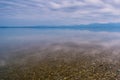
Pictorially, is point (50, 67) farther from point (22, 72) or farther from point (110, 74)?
point (110, 74)

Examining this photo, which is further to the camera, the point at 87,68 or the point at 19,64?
the point at 19,64

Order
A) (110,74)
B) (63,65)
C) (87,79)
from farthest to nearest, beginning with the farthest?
(63,65) → (110,74) → (87,79)

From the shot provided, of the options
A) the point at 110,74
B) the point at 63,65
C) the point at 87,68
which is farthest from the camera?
the point at 63,65

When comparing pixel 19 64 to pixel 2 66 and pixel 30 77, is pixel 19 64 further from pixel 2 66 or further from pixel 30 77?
pixel 30 77

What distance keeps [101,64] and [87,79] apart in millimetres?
5940

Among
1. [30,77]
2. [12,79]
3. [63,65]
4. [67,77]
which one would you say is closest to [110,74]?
[67,77]

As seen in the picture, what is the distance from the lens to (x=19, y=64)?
22188 mm

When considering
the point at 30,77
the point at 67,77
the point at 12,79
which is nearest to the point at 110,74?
the point at 67,77

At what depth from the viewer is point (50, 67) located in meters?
20.8

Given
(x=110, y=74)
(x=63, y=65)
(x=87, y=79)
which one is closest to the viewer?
(x=87, y=79)

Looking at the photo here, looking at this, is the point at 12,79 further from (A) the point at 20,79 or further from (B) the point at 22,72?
(B) the point at 22,72

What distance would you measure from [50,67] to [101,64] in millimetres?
5692

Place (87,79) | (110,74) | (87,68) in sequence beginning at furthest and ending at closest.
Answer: (87,68)
(110,74)
(87,79)

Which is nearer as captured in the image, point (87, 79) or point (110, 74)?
point (87, 79)
